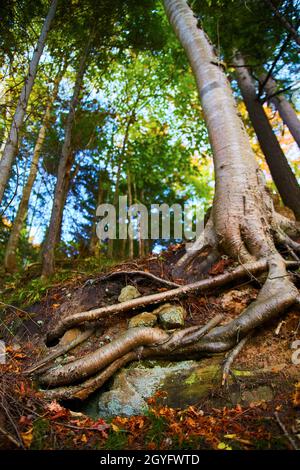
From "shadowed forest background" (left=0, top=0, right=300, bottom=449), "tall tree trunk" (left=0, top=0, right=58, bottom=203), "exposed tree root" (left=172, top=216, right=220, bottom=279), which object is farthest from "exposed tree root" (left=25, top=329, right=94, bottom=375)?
"tall tree trunk" (left=0, top=0, right=58, bottom=203)

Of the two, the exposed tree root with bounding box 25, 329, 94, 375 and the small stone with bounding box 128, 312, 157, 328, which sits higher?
the small stone with bounding box 128, 312, 157, 328

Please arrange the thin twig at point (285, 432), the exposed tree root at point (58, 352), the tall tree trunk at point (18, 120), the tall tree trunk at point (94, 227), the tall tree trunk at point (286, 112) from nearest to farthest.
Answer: the thin twig at point (285, 432)
the exposed tree root at point (58, 352)
the tall tree trunk at point (18, 120)
the tall tree trunk at point (286, 112)
the tall tree trunk at point (94, 227)

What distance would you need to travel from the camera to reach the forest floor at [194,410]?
1.99 metres

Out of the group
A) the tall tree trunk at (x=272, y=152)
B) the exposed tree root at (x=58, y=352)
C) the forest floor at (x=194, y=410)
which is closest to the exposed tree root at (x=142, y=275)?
the forest floor at (x=194, y=410)

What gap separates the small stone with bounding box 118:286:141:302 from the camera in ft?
12.8

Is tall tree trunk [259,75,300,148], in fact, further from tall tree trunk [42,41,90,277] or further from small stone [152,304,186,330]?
small stone [152,304,186,330]

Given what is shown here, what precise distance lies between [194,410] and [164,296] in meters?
1.43

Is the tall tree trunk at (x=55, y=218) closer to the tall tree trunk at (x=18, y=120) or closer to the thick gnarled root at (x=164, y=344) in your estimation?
the tall tree trunk at (x=18, y=120)

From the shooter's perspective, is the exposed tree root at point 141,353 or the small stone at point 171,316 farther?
the small stone at point 171,316

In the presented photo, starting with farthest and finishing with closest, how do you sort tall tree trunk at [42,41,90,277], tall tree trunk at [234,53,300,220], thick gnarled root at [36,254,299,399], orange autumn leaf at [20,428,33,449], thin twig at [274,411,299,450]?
tall tree trunk at [234,53,300,220]
tall tree trunk at [42,41,90,277]
thick gnarled root at [36,254,299,399]
orange autumn leaf at [20,428,33,449]
thin twig at [274,411,299,450]

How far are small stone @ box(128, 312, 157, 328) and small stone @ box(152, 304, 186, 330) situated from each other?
0.08 meters

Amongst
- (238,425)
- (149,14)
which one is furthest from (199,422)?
(149,14)

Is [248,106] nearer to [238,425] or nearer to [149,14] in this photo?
[149,14]

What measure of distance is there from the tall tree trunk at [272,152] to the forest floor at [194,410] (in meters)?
4.35
